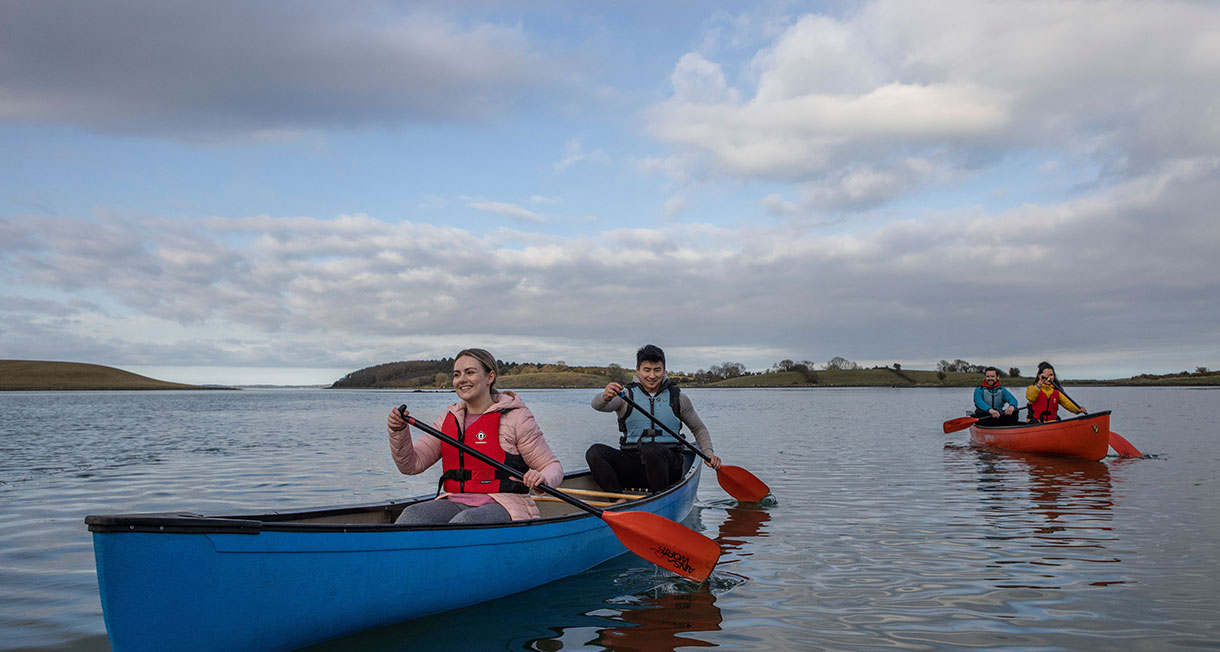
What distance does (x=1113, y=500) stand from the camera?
10227mm

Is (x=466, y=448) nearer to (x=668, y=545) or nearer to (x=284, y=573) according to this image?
(x=284, y=573)

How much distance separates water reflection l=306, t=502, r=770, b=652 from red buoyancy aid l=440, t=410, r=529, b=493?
0.89 meters

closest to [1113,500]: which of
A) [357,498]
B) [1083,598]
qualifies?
[1083,598]

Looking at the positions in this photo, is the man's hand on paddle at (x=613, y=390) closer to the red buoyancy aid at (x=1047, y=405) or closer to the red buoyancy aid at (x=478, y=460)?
the red buoyancy aid at (x=478, y=460)

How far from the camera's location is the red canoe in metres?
14.8

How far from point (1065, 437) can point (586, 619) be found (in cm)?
1378

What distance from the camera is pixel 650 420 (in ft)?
30.0

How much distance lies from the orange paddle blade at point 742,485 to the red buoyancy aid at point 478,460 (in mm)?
5041

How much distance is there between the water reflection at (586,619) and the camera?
4.89 metres

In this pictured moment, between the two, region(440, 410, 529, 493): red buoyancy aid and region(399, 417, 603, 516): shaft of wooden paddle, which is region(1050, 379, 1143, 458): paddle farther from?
region(440, 410, 529, 493): red buoyancy aid

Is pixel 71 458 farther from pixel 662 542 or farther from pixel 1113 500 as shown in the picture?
pixel 1113 500

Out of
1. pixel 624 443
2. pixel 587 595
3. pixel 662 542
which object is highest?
pixel 624 443

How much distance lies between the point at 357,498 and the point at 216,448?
403 inches

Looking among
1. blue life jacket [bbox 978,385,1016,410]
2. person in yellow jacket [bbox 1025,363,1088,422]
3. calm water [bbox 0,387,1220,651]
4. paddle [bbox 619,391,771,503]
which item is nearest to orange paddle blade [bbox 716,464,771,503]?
paddle [bbox 619,391,771,503]
